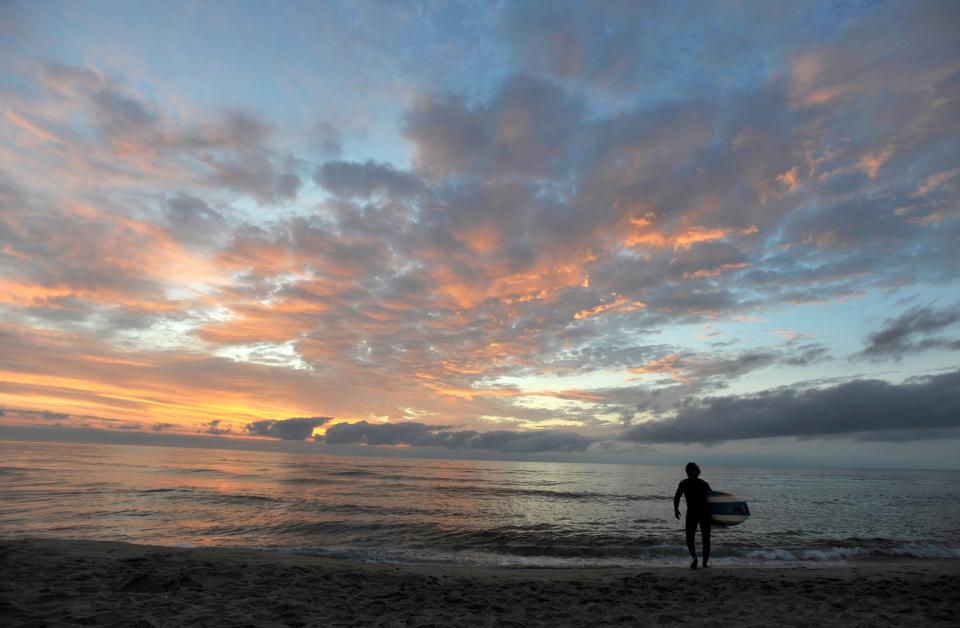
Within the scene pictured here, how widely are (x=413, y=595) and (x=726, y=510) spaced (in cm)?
1055

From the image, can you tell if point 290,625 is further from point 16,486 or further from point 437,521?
point 16,486

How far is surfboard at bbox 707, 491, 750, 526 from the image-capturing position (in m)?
14.3

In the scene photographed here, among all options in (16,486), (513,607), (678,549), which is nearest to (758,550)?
(678,549)

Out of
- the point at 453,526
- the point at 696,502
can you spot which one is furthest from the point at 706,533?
the point at 453,526

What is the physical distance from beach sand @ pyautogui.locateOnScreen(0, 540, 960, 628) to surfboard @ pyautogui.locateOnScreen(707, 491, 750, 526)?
1631mm

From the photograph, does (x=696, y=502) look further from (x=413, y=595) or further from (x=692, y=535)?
(x=413, y=595)

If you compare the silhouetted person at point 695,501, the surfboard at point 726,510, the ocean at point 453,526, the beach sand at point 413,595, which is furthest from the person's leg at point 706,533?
the ocean at point 453,526

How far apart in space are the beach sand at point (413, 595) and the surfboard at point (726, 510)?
5.35 feet

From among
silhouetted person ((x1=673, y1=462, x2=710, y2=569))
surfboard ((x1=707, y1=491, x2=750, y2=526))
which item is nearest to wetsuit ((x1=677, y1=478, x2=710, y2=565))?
silhouetted person ((x1=673, y1=462, x2=710, y2=569))

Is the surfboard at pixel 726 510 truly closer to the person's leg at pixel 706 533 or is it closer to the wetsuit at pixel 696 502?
the person's leg at pixel 706 533

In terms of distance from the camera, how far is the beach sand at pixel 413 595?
7.68 metres

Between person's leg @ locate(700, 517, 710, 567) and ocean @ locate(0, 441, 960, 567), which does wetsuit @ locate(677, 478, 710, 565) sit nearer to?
person's leg @ locate(700, 517, 710, 567)

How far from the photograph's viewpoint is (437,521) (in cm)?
2491

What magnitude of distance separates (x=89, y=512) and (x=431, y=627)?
26.0 metres
